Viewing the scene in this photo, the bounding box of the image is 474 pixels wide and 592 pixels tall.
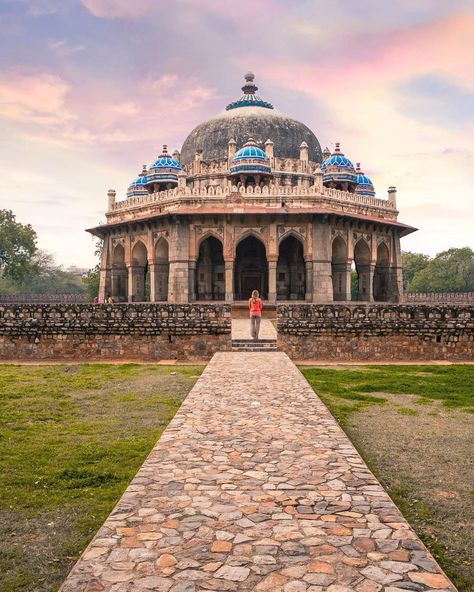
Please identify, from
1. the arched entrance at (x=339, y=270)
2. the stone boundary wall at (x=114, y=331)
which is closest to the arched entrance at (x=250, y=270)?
the arched entrance at (x=339, y=270)

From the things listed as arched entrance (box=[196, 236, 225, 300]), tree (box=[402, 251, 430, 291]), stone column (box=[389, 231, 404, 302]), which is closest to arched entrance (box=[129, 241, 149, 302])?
arched entrance (box=[196, 236, 225, 300])

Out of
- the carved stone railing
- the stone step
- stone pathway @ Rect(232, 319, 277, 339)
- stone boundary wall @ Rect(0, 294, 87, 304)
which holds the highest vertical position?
the carved stone railing

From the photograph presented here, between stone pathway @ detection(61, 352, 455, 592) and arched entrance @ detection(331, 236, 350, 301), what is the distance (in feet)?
72.2

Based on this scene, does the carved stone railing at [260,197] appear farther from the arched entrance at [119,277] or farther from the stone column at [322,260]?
the arched entrance at [119,277]

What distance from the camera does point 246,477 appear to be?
4.11m

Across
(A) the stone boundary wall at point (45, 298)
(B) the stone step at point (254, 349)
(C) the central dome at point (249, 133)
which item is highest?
(C) the central dome at point (249, 133)

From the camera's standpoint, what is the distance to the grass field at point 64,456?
11.3ft

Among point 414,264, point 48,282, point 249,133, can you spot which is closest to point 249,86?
point 249,133

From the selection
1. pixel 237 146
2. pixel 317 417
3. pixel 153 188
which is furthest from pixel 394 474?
pixel 237 146

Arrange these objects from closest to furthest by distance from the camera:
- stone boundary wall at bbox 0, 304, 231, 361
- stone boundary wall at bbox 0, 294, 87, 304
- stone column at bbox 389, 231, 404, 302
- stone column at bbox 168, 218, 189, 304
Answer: stone boundary wall at bbox 0, 304, 231, 361 < stone column at bbox 168, 218, 189, 304 < stone column at bbox 389, 231, 404, 302 < stone boundary wall at bbox 0, 294, 87, 304

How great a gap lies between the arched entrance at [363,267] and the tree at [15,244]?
28.4 meters

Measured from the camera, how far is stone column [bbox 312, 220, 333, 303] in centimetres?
2505

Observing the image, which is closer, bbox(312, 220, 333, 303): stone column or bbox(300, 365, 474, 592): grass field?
bbox(300, 365, 474, 592): grass field

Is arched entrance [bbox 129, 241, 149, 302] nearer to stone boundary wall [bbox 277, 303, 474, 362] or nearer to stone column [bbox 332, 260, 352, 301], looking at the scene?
stone column [bbox 332, 260, 352, 301]
